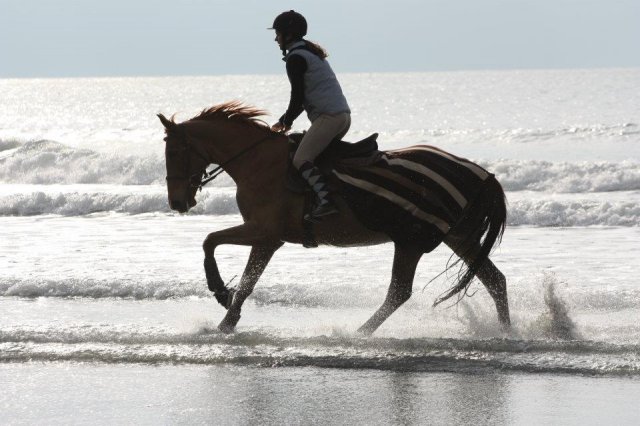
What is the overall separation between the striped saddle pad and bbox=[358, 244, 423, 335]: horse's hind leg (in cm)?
11

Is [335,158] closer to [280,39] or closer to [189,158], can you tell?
[280,39]

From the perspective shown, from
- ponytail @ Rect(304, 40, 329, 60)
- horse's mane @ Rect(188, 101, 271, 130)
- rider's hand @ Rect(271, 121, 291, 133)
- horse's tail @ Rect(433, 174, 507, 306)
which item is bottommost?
horse's tail @ Rect(433, 174, 507, 306)

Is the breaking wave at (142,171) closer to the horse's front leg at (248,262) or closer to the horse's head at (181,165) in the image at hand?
the horse's front leg at (248,262)

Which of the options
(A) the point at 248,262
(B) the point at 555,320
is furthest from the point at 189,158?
(B) the point at 555,320

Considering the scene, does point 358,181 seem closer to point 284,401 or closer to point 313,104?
point 313,104

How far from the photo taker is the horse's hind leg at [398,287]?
325 inches

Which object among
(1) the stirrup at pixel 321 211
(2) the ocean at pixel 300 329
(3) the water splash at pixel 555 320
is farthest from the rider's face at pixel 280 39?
(3) the water splash at pixel 555 320

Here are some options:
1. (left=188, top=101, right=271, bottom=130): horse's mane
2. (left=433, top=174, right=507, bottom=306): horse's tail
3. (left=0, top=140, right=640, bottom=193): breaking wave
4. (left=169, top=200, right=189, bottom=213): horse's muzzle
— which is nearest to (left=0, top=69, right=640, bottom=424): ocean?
(left=433, top=174, right=507, bottom=306): horse's tail

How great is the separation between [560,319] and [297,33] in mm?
2969

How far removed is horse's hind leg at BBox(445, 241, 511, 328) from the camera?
331 inches

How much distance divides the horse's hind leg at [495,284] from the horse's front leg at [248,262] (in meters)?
1.43

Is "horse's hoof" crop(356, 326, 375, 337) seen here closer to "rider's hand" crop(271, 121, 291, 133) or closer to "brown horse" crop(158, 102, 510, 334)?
"brown horse" crop(158, 102, 510, 334)

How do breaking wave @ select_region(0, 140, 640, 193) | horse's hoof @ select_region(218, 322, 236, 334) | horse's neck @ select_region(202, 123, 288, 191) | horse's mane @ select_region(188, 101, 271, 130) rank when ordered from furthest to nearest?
breaking wave @ select_region(0, 140, 640, 193) → horse's mane @ select_region(188, 101, 271, 130) → horse's hoof @ select_region(218, 322, 236, 334) → horse's neck @ select_region(202, 123, 288, 191)

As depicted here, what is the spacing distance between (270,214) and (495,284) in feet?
6.08
